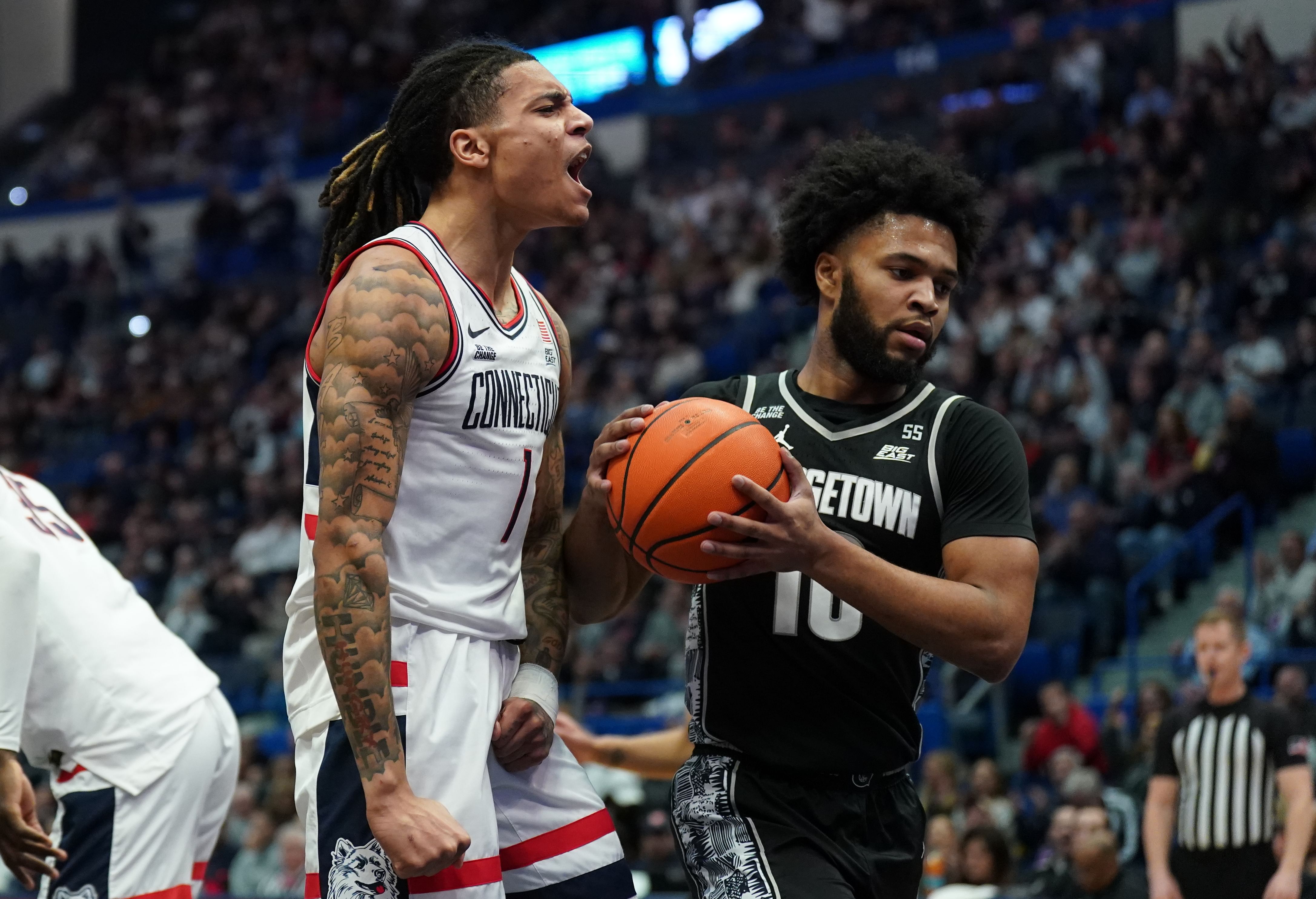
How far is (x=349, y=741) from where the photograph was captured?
301 centimetres

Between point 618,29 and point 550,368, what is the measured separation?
2000 cm

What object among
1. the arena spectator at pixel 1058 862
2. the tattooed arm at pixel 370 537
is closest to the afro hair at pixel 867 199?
the tattooed arm at pixel 370 537

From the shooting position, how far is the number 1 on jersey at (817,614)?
3.49 m

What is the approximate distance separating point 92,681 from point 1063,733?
22.0ft

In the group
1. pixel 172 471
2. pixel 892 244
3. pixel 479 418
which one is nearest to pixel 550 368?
pixel 479 418

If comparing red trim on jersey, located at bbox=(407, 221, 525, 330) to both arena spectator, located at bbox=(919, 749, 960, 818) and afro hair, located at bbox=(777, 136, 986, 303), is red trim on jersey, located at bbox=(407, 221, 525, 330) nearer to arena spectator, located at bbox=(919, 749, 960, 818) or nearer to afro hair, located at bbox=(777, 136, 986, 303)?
afro hair, located at bbox=(777, 136, 986, 303)

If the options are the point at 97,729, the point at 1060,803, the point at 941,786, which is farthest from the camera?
the point at 941,786

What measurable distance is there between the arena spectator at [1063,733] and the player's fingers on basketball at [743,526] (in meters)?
6.74

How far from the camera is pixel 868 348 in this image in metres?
3.62

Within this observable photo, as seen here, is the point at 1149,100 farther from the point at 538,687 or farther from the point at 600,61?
the point at 538,687

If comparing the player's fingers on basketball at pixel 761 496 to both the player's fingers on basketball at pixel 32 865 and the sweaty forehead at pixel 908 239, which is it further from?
the player's fingers on basketball at pixel 32 865

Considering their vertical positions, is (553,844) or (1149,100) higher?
(1149,100)

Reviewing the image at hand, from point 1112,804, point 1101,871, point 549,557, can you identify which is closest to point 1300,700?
point 1112,804

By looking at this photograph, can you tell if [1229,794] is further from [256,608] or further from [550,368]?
[256,608]
